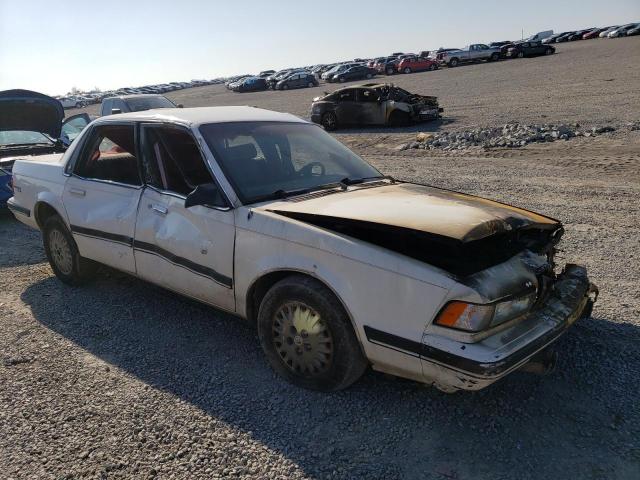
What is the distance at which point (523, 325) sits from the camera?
9.21ft

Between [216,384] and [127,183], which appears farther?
[127,183]

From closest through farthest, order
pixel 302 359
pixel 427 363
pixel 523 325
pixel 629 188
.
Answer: pixel 427 363
pixel 523 325
pixel 302 359
pixel 629 188

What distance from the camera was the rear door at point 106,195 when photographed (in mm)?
4137

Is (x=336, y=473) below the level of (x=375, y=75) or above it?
below

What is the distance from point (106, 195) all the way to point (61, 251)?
110cm

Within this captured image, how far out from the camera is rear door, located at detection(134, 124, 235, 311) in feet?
11.4

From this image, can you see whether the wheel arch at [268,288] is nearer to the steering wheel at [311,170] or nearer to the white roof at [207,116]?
the steering wheel at [311,170]

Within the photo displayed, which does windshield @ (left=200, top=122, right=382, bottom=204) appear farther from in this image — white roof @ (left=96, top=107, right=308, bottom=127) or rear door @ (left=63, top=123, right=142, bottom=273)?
rear door @ (left=63, top=123, right=142, bottom=273)

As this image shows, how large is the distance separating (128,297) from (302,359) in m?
2.29

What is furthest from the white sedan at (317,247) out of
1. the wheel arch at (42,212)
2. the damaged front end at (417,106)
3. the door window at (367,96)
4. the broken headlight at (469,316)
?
the door window at (367,96)

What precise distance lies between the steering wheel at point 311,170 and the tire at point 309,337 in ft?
3.37

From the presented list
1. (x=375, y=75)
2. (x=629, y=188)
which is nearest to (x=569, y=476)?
(x=629, y=188)

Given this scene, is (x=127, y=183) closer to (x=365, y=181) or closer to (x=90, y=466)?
(x=365, y=181)

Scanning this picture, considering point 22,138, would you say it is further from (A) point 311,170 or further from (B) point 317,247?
(B) point 317,247
